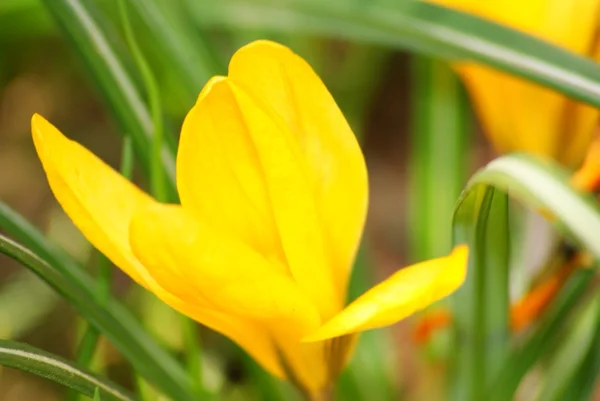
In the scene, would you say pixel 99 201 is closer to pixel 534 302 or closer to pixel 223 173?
pixel 223 173

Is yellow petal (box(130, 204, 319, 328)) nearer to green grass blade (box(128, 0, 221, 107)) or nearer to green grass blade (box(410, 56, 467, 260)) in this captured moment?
green grass blade (box(128, 0, 221, 107))

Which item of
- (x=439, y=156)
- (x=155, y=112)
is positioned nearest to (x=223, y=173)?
(x=155, y=112)

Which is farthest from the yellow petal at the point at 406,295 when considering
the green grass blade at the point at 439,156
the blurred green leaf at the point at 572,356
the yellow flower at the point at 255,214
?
the green grass blade at the point at 439,156

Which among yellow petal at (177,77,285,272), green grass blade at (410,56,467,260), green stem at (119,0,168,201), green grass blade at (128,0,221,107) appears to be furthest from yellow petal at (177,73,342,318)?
green grass blade at (410,56,467,260)

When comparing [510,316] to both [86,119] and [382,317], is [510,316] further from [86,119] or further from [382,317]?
[86,119]

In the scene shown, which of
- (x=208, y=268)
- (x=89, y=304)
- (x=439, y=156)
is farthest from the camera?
(x=439, y=156)

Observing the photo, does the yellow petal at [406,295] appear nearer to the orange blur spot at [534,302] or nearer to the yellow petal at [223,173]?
the yellow petal at [223,173]

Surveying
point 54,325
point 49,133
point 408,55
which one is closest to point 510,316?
point 49,133
